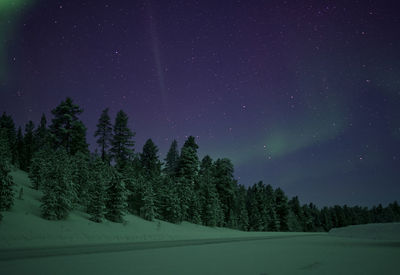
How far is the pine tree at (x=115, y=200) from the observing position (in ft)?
78.6

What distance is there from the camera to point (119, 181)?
25.5 metres

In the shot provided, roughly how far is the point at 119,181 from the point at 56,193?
7384 millimetres

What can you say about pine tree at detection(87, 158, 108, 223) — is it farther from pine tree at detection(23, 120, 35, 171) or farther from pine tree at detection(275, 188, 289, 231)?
pine tree at detection(275, 188, 289, 231)

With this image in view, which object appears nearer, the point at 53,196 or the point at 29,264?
the point at 29,264

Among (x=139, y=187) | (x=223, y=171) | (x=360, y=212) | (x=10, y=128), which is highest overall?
(x=10, y=128)

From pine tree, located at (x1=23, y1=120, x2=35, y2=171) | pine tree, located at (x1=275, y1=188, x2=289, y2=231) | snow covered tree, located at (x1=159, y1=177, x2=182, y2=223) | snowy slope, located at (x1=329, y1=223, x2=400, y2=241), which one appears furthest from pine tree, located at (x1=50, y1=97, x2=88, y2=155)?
pine tree, located at (x1=275, y1=188, x2=289, y2=231)

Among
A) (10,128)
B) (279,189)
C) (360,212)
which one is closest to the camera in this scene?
(10,128)

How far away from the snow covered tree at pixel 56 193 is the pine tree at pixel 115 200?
5.28 m

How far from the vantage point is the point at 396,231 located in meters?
32.1

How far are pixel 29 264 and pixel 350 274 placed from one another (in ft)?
26.6

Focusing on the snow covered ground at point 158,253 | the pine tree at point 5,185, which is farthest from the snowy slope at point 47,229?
the pine tree at point 5,185

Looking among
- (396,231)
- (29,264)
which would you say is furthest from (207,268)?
(396,231)

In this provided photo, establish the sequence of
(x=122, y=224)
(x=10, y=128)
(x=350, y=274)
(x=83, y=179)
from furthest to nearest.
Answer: (x=10, y=128), (x=83, y=179), (x=122, y=224), (x=350, y=274)

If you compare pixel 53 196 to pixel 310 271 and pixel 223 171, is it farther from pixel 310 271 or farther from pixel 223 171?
pixel 223 171
